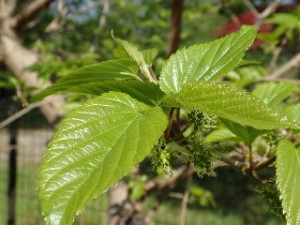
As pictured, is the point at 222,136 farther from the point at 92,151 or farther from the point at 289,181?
the point at 92,151

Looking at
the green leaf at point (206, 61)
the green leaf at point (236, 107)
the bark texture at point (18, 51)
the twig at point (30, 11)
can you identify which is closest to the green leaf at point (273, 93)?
the green leaf at point (206, 61)

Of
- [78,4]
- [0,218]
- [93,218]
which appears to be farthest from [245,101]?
[0,218]

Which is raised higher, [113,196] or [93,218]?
[113,196]

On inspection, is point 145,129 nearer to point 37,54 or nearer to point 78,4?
point 37,54

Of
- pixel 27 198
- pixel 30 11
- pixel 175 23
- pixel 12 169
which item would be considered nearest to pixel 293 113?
pixel 175 23

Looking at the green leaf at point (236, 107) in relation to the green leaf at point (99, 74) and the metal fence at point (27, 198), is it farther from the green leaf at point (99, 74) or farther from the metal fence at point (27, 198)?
the metal fence at point (27, 198)

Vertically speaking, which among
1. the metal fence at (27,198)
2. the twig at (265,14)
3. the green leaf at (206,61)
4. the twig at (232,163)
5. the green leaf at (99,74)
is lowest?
the metal fence at (27,198)
